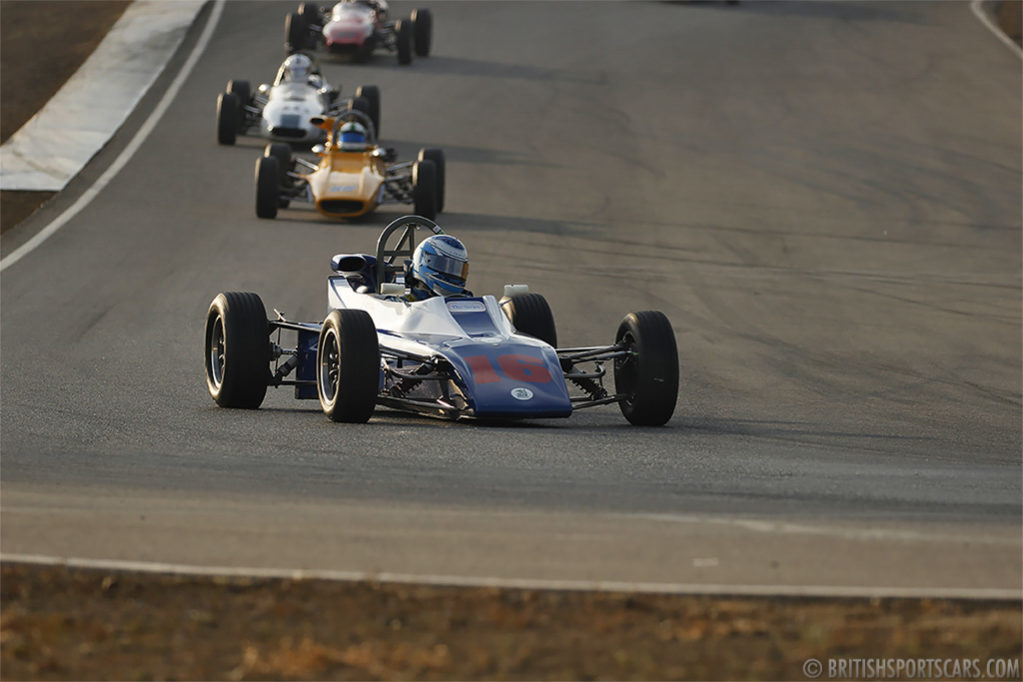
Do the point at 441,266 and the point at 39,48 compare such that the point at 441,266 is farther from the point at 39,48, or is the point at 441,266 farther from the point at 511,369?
the point at 39,48

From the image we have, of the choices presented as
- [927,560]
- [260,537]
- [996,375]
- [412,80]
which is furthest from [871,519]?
[412,80]

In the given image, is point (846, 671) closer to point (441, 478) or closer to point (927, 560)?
point (927, 560)

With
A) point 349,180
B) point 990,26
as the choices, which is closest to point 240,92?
point 349,180

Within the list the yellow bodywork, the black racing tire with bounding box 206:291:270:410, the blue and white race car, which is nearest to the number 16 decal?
the blue and white race car

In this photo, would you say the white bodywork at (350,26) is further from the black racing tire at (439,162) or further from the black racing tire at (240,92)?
the black racing tire at (439,162)

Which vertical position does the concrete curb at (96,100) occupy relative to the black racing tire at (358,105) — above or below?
below

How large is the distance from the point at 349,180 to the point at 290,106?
544cm

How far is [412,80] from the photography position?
1394 inches

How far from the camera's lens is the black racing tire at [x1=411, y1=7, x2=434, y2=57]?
37438 mm

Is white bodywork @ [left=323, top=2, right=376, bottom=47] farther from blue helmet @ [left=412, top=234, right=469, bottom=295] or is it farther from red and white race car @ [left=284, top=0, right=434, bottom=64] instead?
blue helmet @ [left=412, top=234, right=469, bottom=295]

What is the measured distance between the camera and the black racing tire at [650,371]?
433 inches

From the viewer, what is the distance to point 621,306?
18562mm

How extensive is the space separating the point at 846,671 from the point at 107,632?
254 centimetres

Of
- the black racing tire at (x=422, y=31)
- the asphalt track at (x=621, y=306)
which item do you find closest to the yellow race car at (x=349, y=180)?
the asphalt track at (x=621, y=306)
